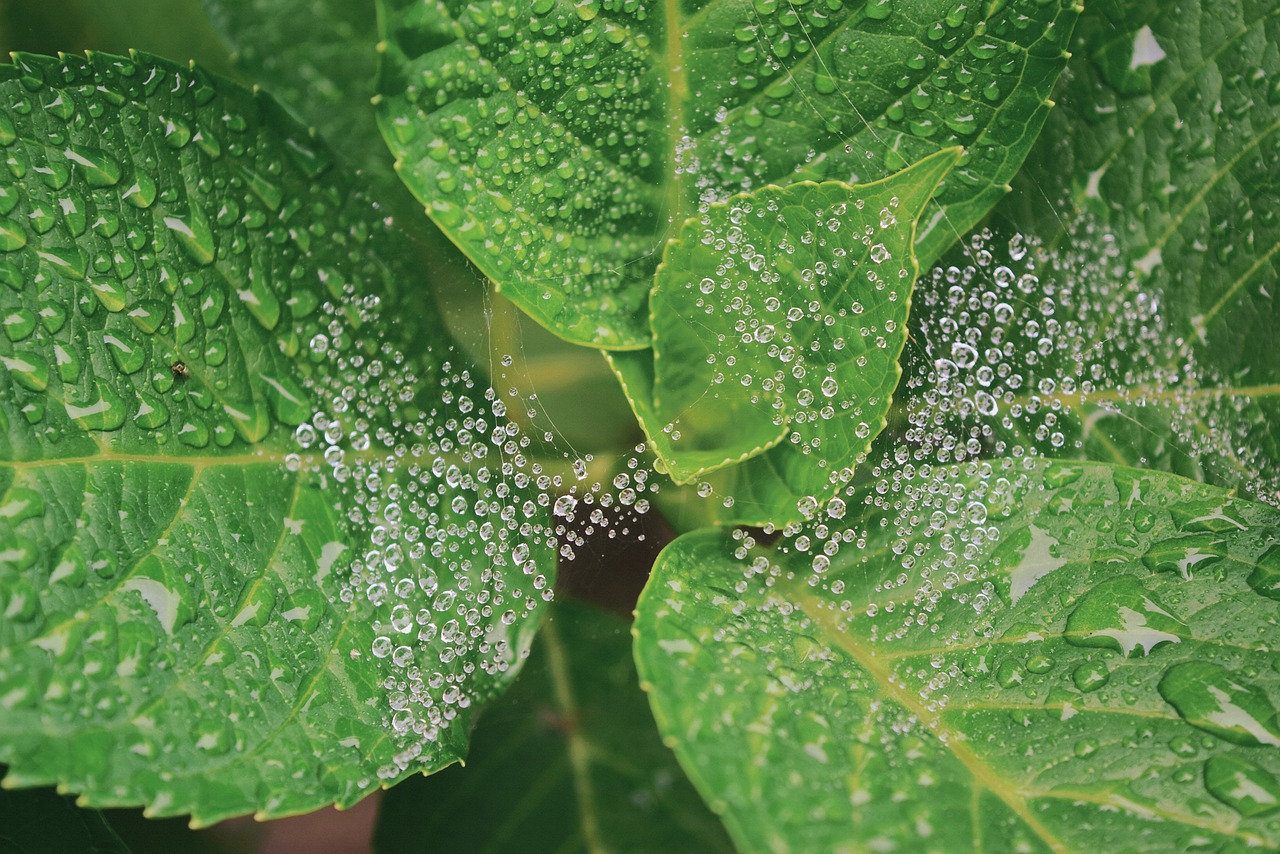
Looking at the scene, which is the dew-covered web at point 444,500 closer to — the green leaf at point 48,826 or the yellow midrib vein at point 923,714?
the yellow midrib vein at point 923,714

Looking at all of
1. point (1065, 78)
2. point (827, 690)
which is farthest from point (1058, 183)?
point (827, 690)

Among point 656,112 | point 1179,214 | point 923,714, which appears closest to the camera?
point 923,714

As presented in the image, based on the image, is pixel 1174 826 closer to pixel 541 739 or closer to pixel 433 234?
pixel 541 739

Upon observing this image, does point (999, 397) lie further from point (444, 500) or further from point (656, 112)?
point (444, 500)

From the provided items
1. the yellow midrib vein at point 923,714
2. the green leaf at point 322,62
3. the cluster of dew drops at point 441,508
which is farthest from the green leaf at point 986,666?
the green leaf at point 322,62

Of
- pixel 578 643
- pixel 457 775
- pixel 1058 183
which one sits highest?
pixel 1058 183

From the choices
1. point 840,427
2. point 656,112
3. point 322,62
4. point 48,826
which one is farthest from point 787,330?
point 48,826
